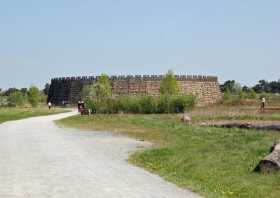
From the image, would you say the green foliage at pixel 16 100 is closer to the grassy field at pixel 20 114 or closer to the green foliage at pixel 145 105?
the grassy field at pixel 20 114

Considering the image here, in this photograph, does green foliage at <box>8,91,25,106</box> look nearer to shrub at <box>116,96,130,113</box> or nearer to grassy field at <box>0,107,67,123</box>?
grassy field at <box>0,107,67,123</box>

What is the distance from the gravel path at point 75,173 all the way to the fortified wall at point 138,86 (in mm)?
63857

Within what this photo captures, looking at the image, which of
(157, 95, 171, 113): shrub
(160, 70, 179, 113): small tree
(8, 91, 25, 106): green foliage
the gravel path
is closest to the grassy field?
(157, 95, 171, 113): shrub

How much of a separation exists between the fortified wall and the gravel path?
63857 mm

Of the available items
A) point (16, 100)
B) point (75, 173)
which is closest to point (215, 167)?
point (75, 173)

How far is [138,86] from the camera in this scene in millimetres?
86500

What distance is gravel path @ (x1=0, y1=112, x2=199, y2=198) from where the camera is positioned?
10094mm

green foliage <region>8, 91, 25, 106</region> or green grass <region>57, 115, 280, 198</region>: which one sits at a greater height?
green foliage <region>8, 91, 25, 106</region>

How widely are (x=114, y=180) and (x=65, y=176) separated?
1.24 m

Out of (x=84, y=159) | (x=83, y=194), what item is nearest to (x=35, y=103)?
(x=84, y=159)

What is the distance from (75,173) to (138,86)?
2909 inches

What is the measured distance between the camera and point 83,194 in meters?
9.88

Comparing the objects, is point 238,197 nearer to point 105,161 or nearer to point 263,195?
point 263,195

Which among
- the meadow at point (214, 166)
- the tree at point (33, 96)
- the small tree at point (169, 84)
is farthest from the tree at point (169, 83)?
the meadow at point (214, 166)
